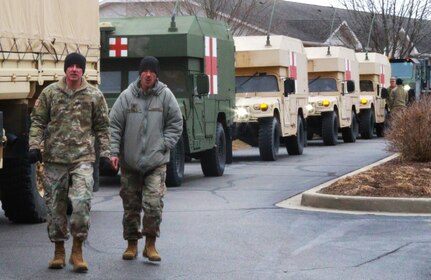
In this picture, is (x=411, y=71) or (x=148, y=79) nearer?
(x=148, y=79)

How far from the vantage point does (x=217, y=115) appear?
66.5 feet

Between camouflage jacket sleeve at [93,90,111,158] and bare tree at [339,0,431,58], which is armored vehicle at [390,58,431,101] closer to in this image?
bare tree at [339,0,431,58]

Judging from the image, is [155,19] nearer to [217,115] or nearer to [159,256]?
[217,115]

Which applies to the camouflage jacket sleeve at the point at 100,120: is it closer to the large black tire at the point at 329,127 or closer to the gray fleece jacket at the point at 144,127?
the gray fleece jacket at the point at 144,127

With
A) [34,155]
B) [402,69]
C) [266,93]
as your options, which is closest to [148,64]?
[34,155]

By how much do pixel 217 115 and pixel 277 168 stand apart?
2380 millimetres

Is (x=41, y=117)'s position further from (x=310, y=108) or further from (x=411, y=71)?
(x=411, y=71)

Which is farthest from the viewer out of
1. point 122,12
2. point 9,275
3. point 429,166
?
point 122,12

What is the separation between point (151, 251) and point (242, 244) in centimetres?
132

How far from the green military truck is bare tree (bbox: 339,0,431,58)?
31753mm

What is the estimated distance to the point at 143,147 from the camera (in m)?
10.2

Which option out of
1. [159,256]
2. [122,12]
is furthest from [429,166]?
[122,12]

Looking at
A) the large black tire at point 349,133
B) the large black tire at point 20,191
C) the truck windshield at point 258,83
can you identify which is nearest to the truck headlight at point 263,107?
the truck windshield at point 258,83

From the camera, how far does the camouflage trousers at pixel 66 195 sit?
31.8 ft
